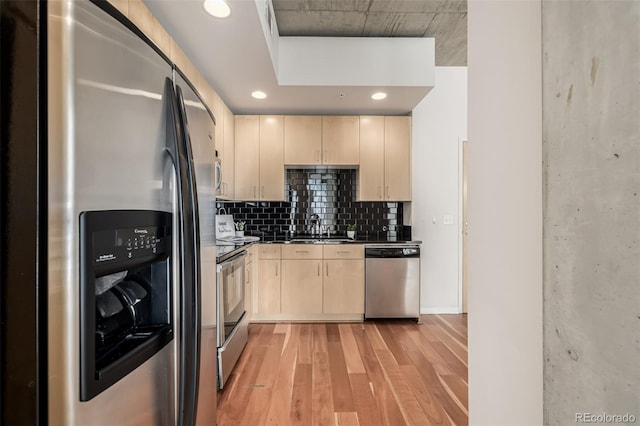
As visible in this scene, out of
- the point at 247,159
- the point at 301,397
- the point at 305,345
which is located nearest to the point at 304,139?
the point at 247,159

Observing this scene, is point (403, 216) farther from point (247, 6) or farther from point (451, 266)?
point (247, 6)

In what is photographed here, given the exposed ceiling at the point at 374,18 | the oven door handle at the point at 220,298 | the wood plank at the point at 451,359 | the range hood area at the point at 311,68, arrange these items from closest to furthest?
the oven door handle at the point at 220,298
the range hood area at the point at 311,68
the wood plank at the point at 451,359
the exposed ceiling at the point at 374,18

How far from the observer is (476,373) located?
101cm

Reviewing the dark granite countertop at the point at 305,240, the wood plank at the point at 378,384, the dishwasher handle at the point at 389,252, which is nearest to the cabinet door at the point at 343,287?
the dishwasher handle at the point at 389,252

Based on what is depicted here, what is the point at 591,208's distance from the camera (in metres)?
0.57

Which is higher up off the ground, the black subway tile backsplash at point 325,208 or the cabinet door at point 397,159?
the cabinet door at point 397,159

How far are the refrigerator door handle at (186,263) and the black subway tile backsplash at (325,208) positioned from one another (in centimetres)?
317

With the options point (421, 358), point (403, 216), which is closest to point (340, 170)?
point (403, 216)

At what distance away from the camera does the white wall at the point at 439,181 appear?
12.7ft

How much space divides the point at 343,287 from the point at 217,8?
2846mm

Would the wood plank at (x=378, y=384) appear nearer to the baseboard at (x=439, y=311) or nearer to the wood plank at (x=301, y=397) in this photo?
the wood plank at (x=301, y=397)

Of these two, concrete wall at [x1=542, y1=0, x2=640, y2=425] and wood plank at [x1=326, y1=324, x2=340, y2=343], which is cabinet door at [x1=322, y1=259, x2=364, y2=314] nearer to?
wood plank at [x1=326, y1=324, x2=340, y2=343]

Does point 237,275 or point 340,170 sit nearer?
point 237,275

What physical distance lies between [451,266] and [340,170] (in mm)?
1882
